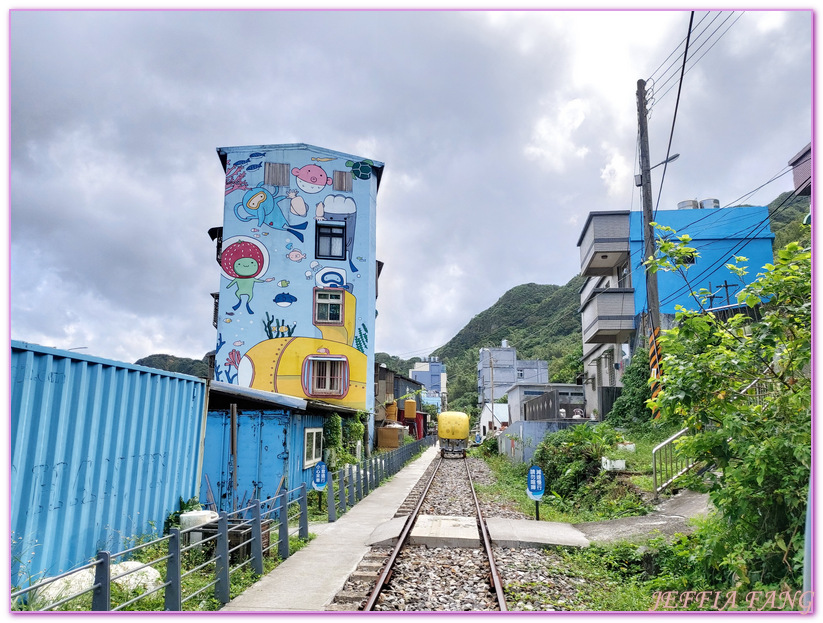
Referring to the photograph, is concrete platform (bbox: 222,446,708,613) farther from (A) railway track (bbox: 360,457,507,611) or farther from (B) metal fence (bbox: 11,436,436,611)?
(A) railway track (bbox: 360,457,507,611)

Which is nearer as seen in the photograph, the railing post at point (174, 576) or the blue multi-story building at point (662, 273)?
the railing post at point (174, 576)

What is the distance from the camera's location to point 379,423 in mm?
36594

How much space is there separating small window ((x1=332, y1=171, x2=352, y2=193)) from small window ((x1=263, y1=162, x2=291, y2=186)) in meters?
2.36

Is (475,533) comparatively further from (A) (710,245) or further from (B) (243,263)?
(B) (243,263)

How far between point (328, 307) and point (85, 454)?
20198 millimetres

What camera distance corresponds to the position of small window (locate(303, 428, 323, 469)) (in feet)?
51.0

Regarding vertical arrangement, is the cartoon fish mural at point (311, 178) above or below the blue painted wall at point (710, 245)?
above

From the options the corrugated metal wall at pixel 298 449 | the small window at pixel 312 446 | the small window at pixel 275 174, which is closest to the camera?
the corrugated metal wall at pixel 298 449

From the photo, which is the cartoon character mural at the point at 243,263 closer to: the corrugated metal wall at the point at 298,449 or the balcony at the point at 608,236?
the corrugated metal wall at the point at 298,449

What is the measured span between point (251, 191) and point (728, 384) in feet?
83.7

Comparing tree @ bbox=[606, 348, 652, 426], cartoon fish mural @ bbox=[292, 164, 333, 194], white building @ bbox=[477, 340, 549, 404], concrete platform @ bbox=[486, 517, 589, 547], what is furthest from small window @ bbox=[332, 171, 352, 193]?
white building @ bbox=[477, 340, 549, 404]

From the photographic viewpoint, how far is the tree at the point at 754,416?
5.10 meters

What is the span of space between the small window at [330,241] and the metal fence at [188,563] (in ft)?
55.9

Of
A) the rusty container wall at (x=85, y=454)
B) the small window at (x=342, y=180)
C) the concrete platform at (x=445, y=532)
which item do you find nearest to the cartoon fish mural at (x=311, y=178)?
the small window at (x=342, y=180)
